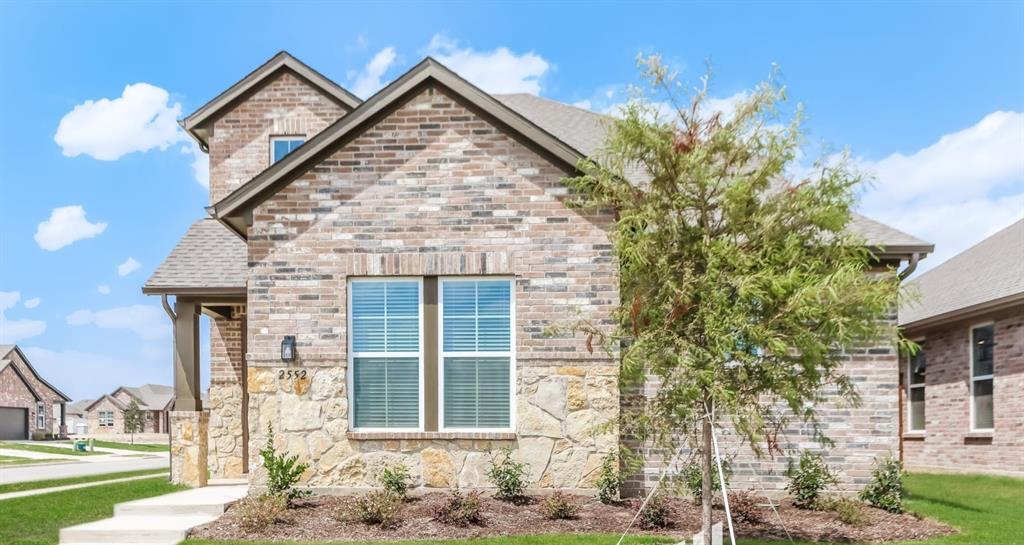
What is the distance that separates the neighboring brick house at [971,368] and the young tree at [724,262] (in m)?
9.45

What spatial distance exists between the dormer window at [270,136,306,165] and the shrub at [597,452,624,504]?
984 centimetres

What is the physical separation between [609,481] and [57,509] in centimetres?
834

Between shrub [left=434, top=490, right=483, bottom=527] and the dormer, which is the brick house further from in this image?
the dormer

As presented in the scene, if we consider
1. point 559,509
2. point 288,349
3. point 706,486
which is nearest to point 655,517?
point 559,509

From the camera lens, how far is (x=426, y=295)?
1088 centimetres

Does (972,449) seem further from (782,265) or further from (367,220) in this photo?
(367,220)

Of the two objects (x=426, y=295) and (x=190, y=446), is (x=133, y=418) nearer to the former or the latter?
(x=190, y=446)

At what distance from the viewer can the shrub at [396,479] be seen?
10.5 metres

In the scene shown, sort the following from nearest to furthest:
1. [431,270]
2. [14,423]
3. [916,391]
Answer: [431,270] < [916,391] < [14,423]

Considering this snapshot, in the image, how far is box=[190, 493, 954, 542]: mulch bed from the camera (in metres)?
9.27

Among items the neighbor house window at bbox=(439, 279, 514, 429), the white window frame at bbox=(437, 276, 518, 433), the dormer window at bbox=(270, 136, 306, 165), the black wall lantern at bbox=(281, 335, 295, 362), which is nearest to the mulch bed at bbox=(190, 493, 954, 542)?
the white window frame at bbox=(437, 276, 518, 433)

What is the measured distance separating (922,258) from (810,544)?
186 inches

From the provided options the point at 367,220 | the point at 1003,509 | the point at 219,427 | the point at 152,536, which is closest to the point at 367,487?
the point at 152,536

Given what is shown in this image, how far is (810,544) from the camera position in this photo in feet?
29.8
